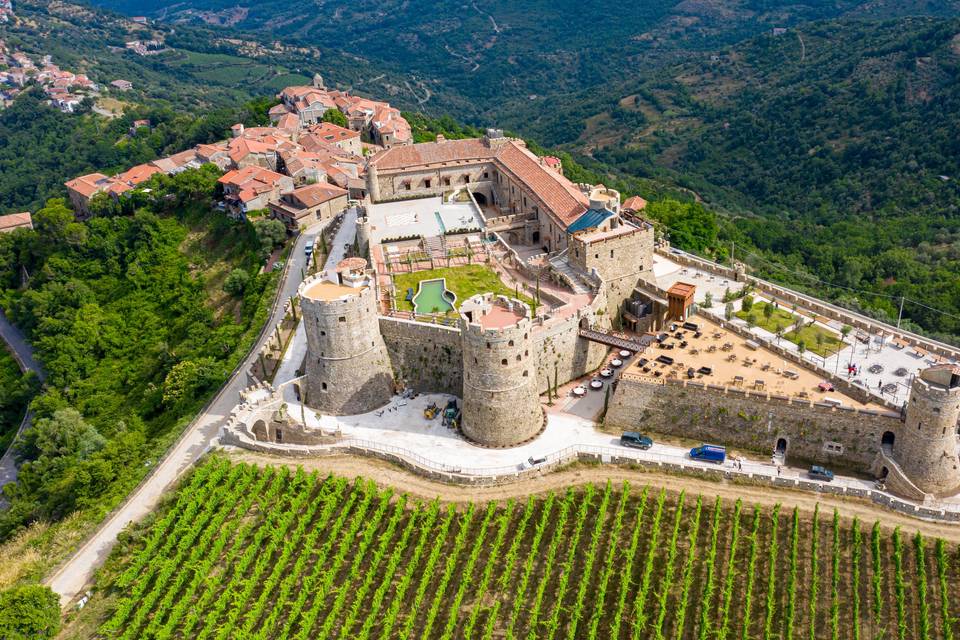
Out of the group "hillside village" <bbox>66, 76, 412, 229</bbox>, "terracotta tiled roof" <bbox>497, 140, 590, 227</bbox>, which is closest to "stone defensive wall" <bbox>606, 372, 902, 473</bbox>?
"terracotta tiled roof" <bbox>497, 140, 590, 227</bbox>

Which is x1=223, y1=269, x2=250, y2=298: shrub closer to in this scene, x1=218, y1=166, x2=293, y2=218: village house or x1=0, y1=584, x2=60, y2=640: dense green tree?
x1=218, y1=166, x2=293, y2=218: village house

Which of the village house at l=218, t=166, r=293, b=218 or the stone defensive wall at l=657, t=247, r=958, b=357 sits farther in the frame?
the village house at l=218, t=166, r=293, b=218

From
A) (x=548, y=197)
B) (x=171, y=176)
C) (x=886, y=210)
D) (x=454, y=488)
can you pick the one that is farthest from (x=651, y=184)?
(x=454, y=488)

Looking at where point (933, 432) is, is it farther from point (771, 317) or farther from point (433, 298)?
point (433, 298)

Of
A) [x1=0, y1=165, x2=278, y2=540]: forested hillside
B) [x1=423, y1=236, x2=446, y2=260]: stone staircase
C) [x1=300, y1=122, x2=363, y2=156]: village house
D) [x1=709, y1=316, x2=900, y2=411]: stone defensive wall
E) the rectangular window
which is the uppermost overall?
[x1=300, y1=122, x2=363, y2=156]: village house

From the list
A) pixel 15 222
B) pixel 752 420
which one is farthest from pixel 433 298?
pixel 15 222

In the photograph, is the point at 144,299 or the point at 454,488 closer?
the point at 454,488

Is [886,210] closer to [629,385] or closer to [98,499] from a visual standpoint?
[629,385]
